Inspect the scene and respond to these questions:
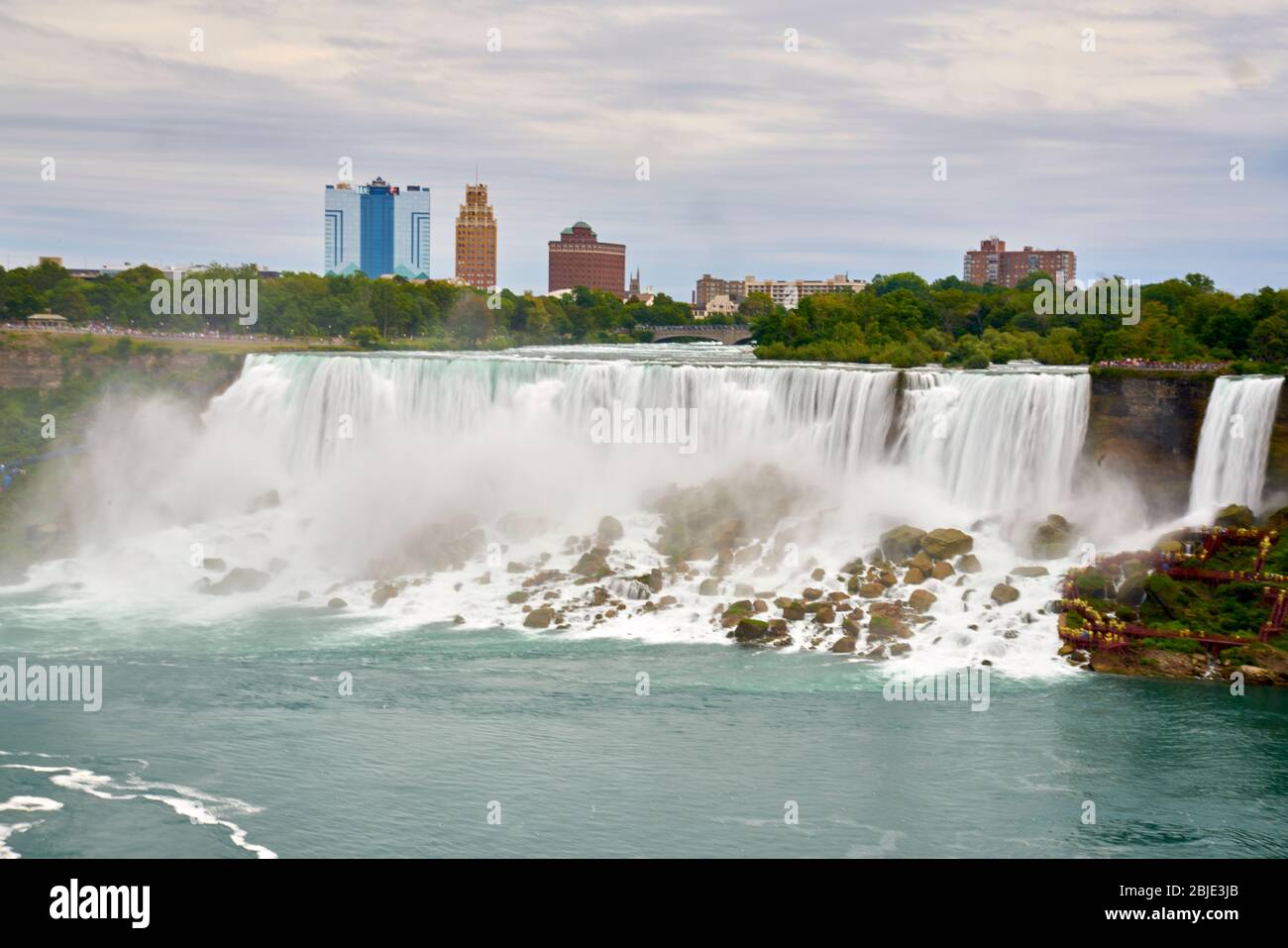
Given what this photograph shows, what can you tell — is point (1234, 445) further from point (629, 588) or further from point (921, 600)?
point (629, 588)

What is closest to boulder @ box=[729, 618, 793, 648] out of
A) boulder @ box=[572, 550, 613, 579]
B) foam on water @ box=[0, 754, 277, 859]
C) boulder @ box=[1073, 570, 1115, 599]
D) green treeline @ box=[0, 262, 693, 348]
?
boulder @ box=[572, 550, 613, 579]

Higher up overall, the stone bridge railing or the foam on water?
the stone bridge railing

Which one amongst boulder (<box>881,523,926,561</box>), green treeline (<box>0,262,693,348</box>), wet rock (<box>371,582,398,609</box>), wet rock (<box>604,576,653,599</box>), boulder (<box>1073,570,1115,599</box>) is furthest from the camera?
green treeline (<box>0,262,693,348</box>)

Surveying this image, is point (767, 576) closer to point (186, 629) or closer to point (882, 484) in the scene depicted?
point (882, 484)

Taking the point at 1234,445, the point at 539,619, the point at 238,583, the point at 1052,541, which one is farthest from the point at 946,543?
the point at 238,583

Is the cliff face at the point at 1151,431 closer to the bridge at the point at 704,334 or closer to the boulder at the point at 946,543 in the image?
the boulder at the point at 946,543

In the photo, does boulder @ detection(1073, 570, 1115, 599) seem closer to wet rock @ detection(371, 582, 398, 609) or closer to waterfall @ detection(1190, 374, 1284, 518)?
waterfall @ detection(1190, 374, 1284, 518)

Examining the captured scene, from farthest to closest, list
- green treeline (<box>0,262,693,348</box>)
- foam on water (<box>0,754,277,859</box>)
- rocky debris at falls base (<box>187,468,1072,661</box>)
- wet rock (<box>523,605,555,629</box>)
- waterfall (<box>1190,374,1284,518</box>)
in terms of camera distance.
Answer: green treeline (<box>0,262,693,348</box>) < waterfall (<box>1190,374,1284,518</box>) < wet rock (<box>523,605,555,629</box>) < rocky debris at falls base (<box>187,468,1072,661</box>) < foam on water (<box>0,754,277,859</box>)
